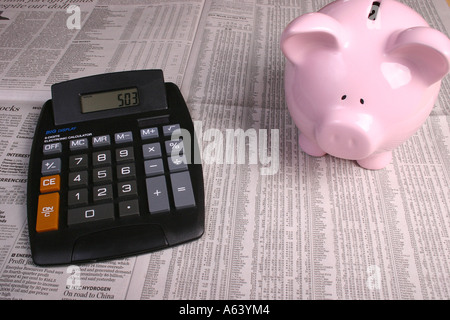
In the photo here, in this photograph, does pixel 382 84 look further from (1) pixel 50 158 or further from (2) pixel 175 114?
(1) pixel 50 158

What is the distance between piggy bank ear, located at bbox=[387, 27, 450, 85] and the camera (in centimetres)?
33

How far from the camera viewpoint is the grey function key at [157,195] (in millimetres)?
419

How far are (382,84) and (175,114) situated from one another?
10.1 inches

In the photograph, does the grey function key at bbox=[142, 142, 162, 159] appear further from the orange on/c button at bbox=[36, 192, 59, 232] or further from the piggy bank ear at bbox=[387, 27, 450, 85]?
the piggy bank ear at bbox=[387, 27, 450, 85]

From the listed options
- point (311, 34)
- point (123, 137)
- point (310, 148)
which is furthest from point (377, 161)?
point (123, 137)

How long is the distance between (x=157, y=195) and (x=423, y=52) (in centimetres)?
29

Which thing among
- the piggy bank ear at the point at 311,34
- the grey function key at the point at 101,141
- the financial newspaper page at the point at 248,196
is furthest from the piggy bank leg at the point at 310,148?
the grey function key at the point at 101,141

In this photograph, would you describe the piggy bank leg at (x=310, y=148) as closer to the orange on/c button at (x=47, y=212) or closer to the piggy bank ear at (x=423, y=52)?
the piggy bank ear at (x=423, y=52)

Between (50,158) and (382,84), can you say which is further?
(50,158)

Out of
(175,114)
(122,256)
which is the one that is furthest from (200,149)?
(122,256)

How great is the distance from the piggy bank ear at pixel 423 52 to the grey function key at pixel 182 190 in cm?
24

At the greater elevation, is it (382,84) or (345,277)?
(382,84)

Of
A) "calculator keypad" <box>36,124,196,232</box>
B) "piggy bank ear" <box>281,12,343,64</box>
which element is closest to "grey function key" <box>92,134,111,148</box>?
"calculator keypad" <box>36,124,196,232</box>

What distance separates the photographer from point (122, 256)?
403 mm
